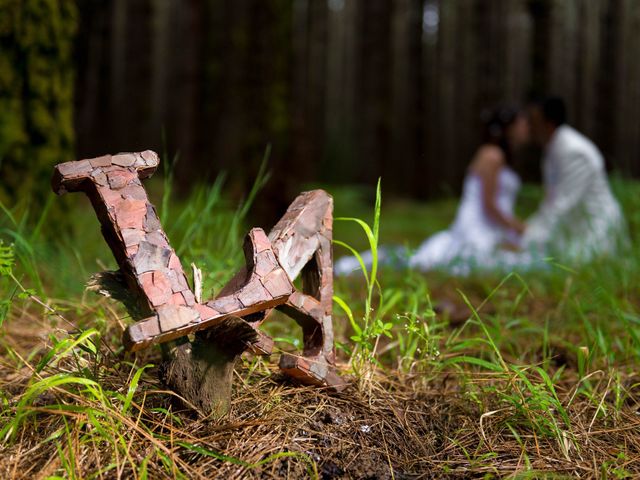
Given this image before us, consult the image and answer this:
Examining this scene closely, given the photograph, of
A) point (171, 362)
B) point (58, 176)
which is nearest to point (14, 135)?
point (58, 176)

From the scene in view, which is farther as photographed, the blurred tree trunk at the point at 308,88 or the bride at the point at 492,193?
the bride at the point at 492,193

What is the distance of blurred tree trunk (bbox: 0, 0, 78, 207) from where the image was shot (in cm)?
262

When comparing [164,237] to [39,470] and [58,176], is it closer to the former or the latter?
[58,176]

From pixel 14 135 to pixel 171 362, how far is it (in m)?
1.80

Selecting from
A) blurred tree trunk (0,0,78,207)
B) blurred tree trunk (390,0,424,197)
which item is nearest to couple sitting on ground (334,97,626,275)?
blurred tree trunk (0,0,78,207)

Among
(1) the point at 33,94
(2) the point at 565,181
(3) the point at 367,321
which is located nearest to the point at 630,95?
(2) the point at 565,181

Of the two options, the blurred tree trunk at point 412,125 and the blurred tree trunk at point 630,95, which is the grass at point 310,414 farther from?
the blurred tree trunk at point 630,95

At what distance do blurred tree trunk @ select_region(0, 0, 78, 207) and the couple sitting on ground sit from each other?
6.38 feet

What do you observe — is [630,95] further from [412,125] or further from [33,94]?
[33,94]

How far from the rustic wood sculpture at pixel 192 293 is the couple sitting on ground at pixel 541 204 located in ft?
7.79

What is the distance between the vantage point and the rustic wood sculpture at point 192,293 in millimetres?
1231

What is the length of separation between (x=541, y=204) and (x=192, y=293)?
5137 millimetres

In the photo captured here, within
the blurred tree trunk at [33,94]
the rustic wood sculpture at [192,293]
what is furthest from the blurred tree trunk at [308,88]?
the rustic wood sculpture at [192,293]

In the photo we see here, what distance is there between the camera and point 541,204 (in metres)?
5.84
